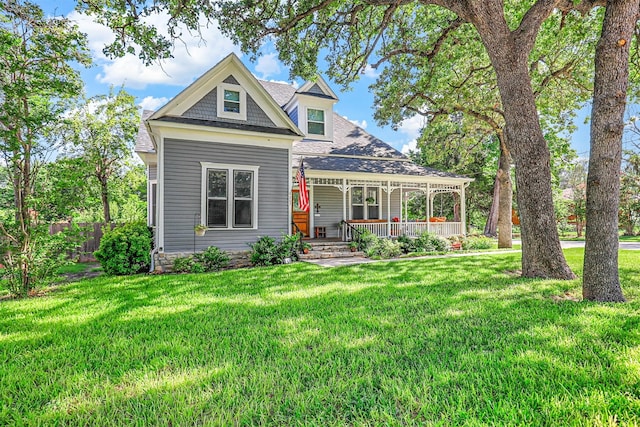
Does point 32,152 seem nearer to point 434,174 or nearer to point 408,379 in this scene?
point 408,379

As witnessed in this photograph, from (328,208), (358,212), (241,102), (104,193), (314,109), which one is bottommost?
(358,212)

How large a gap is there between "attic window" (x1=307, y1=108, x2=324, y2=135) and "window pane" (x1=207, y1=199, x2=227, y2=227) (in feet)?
21.1

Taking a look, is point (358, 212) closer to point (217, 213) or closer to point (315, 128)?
point (315, 128)

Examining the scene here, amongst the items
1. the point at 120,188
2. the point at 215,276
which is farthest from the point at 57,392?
the point at 120,188

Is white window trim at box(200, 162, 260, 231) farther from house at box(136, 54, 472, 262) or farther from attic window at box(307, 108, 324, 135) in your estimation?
attic window at box(307, 108, 324, 135)

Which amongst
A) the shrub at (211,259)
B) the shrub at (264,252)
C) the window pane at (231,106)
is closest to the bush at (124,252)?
the shrub at (211,259)

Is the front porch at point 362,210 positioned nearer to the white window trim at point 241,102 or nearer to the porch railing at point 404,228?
the porch railing at point 404,228

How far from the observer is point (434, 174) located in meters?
14.3

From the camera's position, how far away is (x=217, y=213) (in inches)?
368

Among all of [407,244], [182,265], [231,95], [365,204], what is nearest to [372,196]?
[365,204]

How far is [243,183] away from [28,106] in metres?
4.95

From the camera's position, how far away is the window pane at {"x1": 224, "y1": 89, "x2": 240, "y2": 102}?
9680 mm

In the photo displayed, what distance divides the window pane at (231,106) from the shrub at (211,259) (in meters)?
4.16

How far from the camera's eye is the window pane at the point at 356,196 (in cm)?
1500
